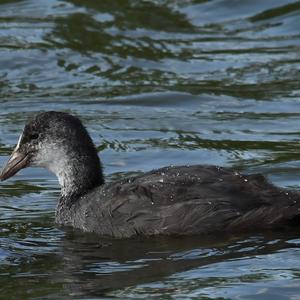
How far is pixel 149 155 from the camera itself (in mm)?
14289

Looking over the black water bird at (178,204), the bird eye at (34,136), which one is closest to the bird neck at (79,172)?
the black water bird at (178,204)

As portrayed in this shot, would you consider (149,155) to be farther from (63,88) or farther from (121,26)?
(121,26)

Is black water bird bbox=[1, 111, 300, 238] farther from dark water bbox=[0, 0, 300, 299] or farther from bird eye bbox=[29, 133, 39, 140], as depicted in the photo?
bird eye bbox=[29, 133, 39, 140]

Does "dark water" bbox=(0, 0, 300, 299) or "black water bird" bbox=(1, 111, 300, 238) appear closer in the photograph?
"dark water" bbox=(0, 0, 300, 299)

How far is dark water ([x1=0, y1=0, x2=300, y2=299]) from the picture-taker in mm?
10297

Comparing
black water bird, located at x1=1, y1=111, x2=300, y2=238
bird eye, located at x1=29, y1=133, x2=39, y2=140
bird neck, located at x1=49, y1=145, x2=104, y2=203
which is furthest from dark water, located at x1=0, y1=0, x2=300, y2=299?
bird eye, located at x1=29, y1=133, x2=39, y2=140

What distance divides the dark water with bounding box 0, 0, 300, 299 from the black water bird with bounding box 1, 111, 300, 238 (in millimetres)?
128

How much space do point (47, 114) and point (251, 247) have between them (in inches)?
99.8

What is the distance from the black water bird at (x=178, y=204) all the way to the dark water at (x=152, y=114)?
13 centimetres

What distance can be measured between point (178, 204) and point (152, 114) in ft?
16.6

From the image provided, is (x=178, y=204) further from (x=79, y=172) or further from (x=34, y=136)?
(x=34, y=136)

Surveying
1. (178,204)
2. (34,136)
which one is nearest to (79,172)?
(34,136)

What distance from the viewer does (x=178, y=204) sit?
11195 mm

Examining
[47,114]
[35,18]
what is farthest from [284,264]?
[35,18]
